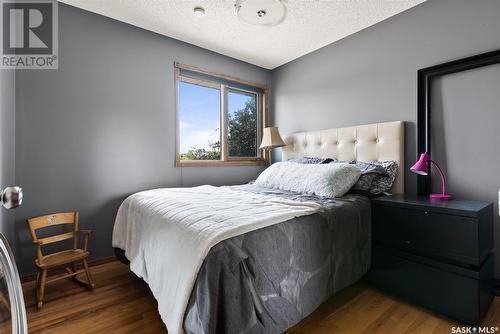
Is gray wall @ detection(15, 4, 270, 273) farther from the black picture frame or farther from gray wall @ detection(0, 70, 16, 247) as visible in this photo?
the black picture frame

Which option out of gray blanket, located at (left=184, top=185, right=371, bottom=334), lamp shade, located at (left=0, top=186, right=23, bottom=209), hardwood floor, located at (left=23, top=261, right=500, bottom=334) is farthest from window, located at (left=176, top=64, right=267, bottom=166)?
lamp shade, located at (left=0, top=186, right=23, bottom=209)

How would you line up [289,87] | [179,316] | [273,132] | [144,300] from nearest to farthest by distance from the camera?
1. [179,316]
2. [144,300]
3. [273,132]
4. [289,87]

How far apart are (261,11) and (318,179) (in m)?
1.44

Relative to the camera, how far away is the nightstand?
4.68 feet

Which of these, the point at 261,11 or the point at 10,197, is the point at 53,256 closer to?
the point at 10,197

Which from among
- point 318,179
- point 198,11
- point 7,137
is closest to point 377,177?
point 318,179

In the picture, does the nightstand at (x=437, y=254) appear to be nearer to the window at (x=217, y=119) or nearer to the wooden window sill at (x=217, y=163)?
the wooden window sill at (x=217, y=163)

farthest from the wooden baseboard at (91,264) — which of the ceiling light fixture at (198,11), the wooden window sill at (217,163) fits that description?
the ceiling light fixture at (198,11)

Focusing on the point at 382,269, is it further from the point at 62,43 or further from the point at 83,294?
the point at 62,43

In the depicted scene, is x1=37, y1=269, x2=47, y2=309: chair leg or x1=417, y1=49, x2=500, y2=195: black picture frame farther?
x1=417, y1=49, x2=500, y2=195: black picture frame

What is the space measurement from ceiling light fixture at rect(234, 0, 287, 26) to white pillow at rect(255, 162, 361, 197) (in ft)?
4.40

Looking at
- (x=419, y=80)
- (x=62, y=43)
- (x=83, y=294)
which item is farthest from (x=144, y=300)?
(x=419, y=80)

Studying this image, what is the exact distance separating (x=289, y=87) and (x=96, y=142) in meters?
2.55

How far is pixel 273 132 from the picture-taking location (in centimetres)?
327
